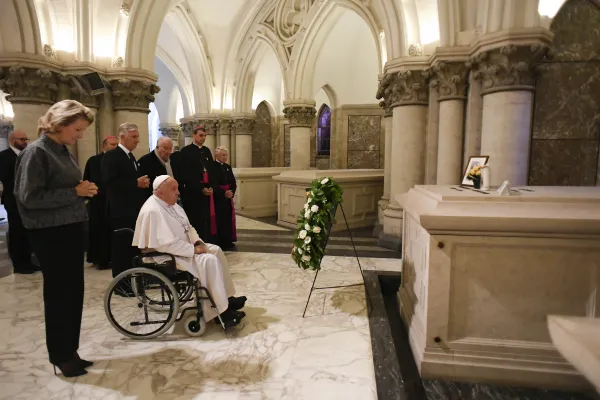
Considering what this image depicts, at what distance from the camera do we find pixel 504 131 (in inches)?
176

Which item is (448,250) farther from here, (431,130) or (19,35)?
(19,35)

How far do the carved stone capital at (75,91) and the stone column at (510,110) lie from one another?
18.6 feet

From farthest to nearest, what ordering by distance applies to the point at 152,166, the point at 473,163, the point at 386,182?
the point at 386,182, the point at 152,166, the point at 473,163

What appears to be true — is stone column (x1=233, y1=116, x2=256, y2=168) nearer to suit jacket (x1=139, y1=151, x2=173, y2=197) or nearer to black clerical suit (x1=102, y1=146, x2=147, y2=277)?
suit jacket (x1=139, y1=151, x2=173, y2=197)

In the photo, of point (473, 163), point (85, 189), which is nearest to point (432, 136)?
point (473, 163)

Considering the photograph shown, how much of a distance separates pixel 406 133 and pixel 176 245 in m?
4.19

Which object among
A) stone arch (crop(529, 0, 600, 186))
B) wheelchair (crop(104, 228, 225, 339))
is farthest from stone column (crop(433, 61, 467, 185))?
wheelchair (crop(104, 228, 225, 339))

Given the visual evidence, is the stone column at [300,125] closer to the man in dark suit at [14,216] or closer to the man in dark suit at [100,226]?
the man in dark suit at [100,226]

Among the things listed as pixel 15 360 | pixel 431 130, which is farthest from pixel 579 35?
pixel 15 360

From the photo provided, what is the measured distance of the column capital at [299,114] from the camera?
10.7 m

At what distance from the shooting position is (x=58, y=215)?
90.3 inches

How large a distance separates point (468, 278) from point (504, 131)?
2.76 metres

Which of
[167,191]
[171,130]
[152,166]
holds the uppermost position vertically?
[171,130]

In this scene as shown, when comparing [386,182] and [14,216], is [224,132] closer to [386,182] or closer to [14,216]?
[386,182]
